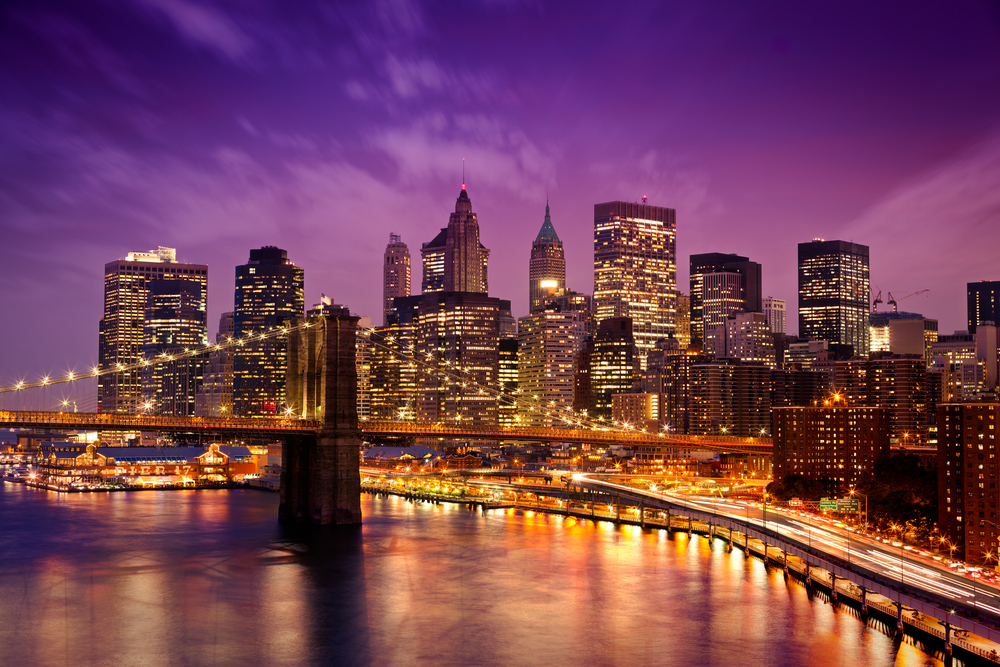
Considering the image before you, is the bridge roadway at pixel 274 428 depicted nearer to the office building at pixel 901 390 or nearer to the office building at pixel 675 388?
the office building at pixel 901 390

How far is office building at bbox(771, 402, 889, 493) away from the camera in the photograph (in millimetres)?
91625

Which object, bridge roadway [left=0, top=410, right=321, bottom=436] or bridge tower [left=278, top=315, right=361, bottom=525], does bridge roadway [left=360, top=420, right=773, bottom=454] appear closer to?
bridge tower [left=278, top=315, right=361, bottom=525]

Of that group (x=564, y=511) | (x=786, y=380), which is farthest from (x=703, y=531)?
(x=786, y=380)

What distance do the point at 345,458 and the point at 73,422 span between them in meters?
16.4

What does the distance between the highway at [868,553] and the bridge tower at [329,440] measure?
84.3 feet

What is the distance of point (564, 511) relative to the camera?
8425 cm

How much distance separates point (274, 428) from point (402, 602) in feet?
66.8

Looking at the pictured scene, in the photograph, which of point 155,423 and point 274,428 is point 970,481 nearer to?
point 274,428

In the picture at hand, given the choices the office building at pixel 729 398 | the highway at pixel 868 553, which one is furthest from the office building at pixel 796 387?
the highway at pixel 868 553

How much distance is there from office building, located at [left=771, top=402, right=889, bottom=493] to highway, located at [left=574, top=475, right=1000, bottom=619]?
46.5 feet

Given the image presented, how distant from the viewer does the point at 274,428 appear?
6234 centimetres

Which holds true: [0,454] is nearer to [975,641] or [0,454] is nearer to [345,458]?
[345,458]

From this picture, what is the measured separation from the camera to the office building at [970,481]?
52.3m

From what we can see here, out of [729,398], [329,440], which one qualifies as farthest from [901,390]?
[329,440]
